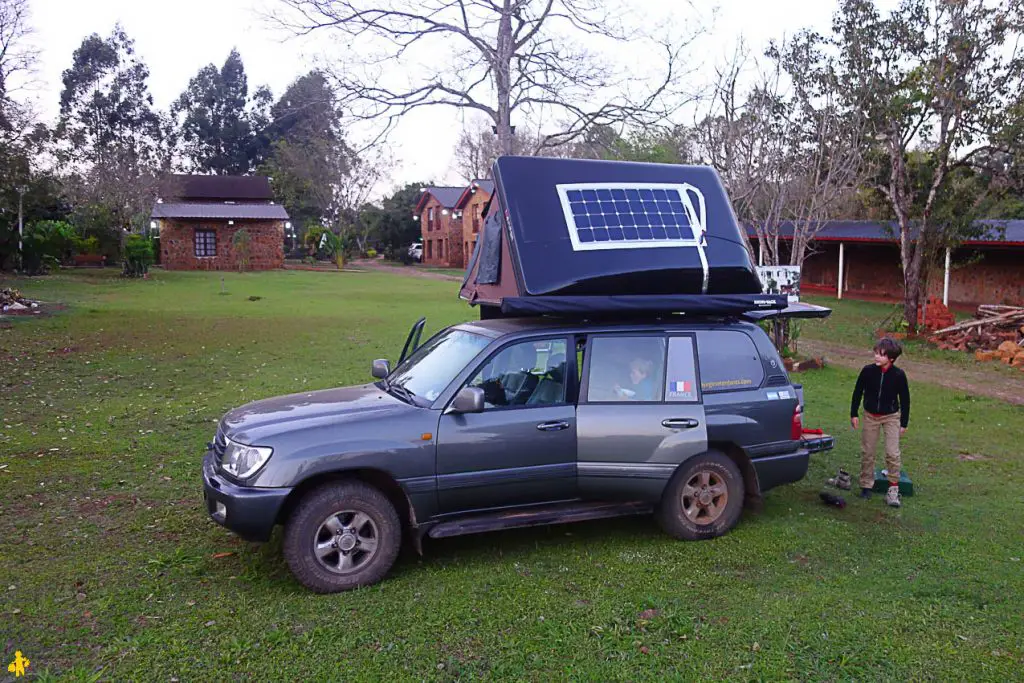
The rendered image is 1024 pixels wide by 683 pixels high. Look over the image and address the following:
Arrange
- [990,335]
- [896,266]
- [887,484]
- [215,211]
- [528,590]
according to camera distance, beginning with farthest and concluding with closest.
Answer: [215,211], [896,266], [990,335], [887,484], [528,590]

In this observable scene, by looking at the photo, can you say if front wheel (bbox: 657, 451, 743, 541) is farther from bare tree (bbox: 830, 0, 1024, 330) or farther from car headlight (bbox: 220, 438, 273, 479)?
bare tree (bbox: 830, 0, 1024, 330)

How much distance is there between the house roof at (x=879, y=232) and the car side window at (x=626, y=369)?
62.5 feet

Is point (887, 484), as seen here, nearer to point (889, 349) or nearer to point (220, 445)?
point (889, 349)

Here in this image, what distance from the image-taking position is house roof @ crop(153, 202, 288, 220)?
154 ft

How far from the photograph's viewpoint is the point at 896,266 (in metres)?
32.9

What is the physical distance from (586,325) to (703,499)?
4.93ft

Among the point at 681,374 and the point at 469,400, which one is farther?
the point at 681,374

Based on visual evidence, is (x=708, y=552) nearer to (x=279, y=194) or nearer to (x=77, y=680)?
(x=77, y=680)

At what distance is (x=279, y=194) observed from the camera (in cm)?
6444

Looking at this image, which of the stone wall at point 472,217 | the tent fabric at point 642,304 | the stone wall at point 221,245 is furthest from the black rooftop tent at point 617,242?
the stone wall at point 472,217

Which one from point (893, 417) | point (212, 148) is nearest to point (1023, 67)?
point (893, 417)

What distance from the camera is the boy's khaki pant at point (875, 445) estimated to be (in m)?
6.95

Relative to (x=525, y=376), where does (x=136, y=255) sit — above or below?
above

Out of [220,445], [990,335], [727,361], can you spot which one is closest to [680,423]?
[727,361]
